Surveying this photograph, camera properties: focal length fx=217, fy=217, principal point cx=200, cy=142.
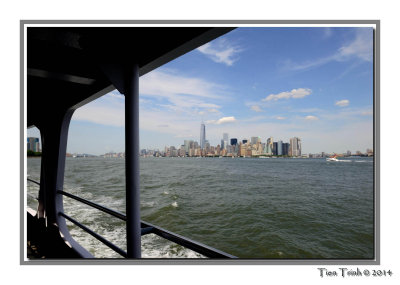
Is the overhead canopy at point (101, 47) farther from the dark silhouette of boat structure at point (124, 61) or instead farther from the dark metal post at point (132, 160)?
the dark metal post at point (132, 160)

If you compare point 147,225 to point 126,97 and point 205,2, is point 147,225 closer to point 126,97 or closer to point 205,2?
point 126,97

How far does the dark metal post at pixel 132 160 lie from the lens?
3.72ft

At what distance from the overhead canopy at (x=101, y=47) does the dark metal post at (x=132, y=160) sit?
0.11 m

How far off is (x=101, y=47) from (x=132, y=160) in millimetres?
614

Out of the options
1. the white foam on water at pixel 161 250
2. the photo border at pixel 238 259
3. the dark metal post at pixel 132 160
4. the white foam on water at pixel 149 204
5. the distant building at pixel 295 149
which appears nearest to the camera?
the photo border at pixel 238 259

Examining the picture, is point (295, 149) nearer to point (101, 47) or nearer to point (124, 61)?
point (124, 61)

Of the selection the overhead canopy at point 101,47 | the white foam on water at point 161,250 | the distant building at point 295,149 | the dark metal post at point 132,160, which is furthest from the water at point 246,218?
the dark metal post at point 132,160

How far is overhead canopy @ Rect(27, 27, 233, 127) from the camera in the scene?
0.96m

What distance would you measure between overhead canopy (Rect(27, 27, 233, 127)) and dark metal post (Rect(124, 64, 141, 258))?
108mm

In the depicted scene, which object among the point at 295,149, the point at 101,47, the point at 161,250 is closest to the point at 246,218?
the point at 161,250

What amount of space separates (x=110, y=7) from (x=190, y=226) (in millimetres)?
10540

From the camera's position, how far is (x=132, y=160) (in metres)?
1.16

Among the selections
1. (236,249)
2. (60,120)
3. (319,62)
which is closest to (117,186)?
(236,249)

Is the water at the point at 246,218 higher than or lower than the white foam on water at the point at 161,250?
lower
